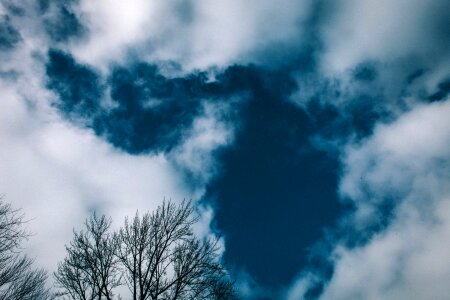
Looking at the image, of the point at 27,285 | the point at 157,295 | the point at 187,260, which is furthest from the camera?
the point at 27,285

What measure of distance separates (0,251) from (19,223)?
55.1 inches

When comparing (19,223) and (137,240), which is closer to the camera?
(19,223)

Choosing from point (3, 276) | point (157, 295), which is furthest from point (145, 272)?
point (3, 276)

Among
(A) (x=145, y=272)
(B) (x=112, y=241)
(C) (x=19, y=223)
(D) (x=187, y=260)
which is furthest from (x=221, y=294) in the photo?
(C) (x=19, y=223)

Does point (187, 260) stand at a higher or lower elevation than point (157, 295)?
higher

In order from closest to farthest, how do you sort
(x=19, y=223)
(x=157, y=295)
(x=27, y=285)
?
1. (x=19, y=223)
2. (x=157, y=295)
3. (x=27, y=285)

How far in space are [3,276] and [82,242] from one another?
13.2ft

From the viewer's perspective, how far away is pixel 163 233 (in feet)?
43.5

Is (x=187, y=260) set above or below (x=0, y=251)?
above

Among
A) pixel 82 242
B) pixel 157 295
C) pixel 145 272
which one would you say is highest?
pixel 82 242

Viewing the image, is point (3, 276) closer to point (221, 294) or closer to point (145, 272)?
point (145, 272)

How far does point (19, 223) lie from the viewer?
10.1 metres

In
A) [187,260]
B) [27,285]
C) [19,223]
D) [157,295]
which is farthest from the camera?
[27,285]

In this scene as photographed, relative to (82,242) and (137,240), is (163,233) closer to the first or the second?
(137,240)
